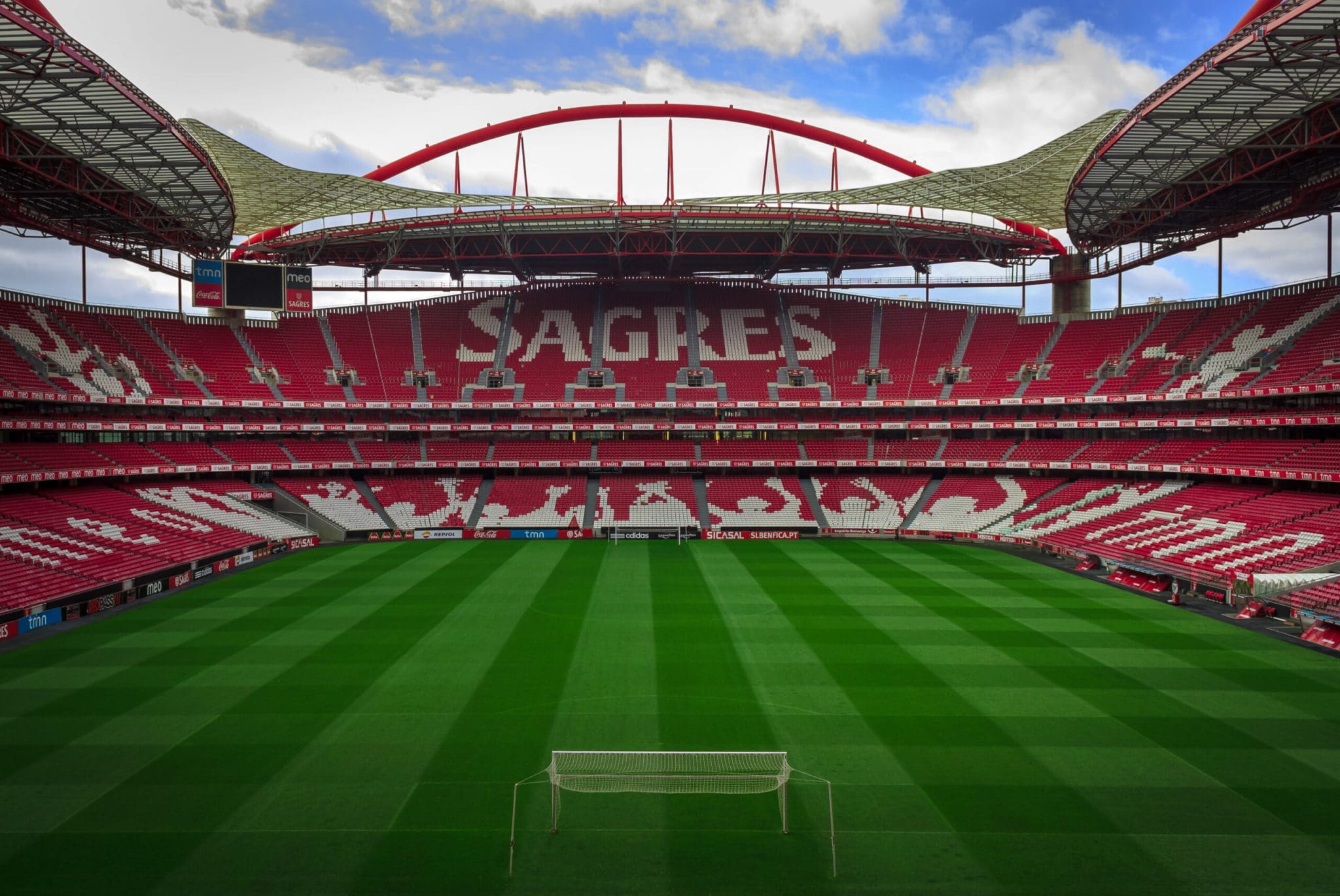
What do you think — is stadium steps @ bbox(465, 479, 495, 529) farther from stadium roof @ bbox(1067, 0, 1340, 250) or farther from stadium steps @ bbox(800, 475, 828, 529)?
stadium roof @ bbox(1067, 0, 1340, 250)

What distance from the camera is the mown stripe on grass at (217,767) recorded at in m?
10.8

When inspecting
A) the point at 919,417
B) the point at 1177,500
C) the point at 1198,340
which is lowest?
the point at 1177,500

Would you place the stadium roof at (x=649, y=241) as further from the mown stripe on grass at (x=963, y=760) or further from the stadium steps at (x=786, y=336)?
the mown stripe on grass at (x=963, y=760)

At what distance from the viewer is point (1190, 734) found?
15.3 metres

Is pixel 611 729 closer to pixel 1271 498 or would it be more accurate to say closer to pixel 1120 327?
pixel 1271 498

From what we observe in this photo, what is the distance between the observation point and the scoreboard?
133 ft

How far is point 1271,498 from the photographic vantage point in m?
33.2

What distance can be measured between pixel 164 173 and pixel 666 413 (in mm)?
29704

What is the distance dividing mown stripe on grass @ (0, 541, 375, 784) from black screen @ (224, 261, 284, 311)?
22.4 metres

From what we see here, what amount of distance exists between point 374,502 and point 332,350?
13530 millimetres

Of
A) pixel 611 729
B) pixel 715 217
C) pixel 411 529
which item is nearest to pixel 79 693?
pixel 611 729

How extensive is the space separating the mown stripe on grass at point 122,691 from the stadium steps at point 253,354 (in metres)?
25.1

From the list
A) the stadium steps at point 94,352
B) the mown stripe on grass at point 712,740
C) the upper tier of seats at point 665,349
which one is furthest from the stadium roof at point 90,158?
the mown stripe on grass at point 712,740

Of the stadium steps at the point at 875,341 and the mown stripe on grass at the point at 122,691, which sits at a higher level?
the stadium steps at the point at 875,341
